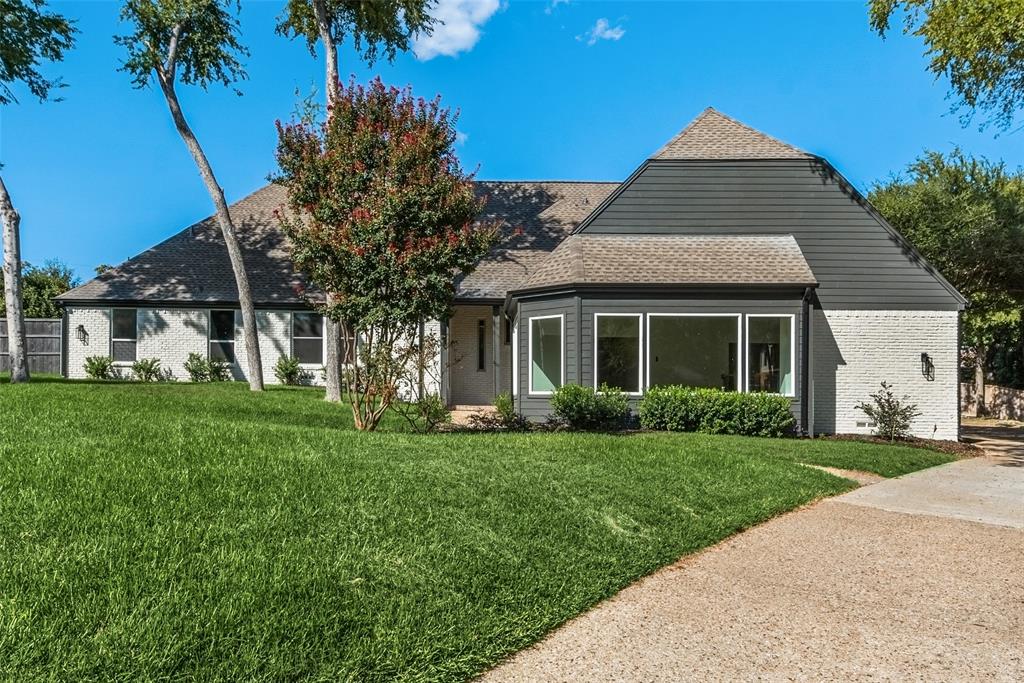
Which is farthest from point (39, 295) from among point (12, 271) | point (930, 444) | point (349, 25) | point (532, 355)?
point (930, 444)

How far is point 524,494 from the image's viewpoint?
5914 millimetres

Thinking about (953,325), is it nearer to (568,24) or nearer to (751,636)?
(568,24)

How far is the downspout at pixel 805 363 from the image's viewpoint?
1248cm

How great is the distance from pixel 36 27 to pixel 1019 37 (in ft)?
68.0

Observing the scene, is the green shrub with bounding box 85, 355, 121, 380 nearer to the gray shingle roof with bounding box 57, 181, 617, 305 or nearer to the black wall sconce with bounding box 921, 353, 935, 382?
the gray shingle roof with bounding box 57, 181, 617, 305

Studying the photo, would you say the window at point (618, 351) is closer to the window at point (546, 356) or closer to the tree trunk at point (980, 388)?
the window at point (546, 356)

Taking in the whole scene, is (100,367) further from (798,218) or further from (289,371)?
(798,218)

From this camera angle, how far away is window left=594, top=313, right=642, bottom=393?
1270cm

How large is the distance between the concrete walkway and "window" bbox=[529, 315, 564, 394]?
24.0 ft

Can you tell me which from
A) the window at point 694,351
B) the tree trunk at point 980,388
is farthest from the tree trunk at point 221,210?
the tree trunk at point 980,388

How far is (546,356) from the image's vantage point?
1353cm

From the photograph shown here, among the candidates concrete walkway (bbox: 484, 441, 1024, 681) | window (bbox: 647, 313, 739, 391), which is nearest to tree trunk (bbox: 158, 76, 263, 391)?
window (bbox: 647, 313, 739, 391)

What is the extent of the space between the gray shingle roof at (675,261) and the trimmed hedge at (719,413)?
219 centimetres

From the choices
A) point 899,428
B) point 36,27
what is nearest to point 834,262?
point 899,428
